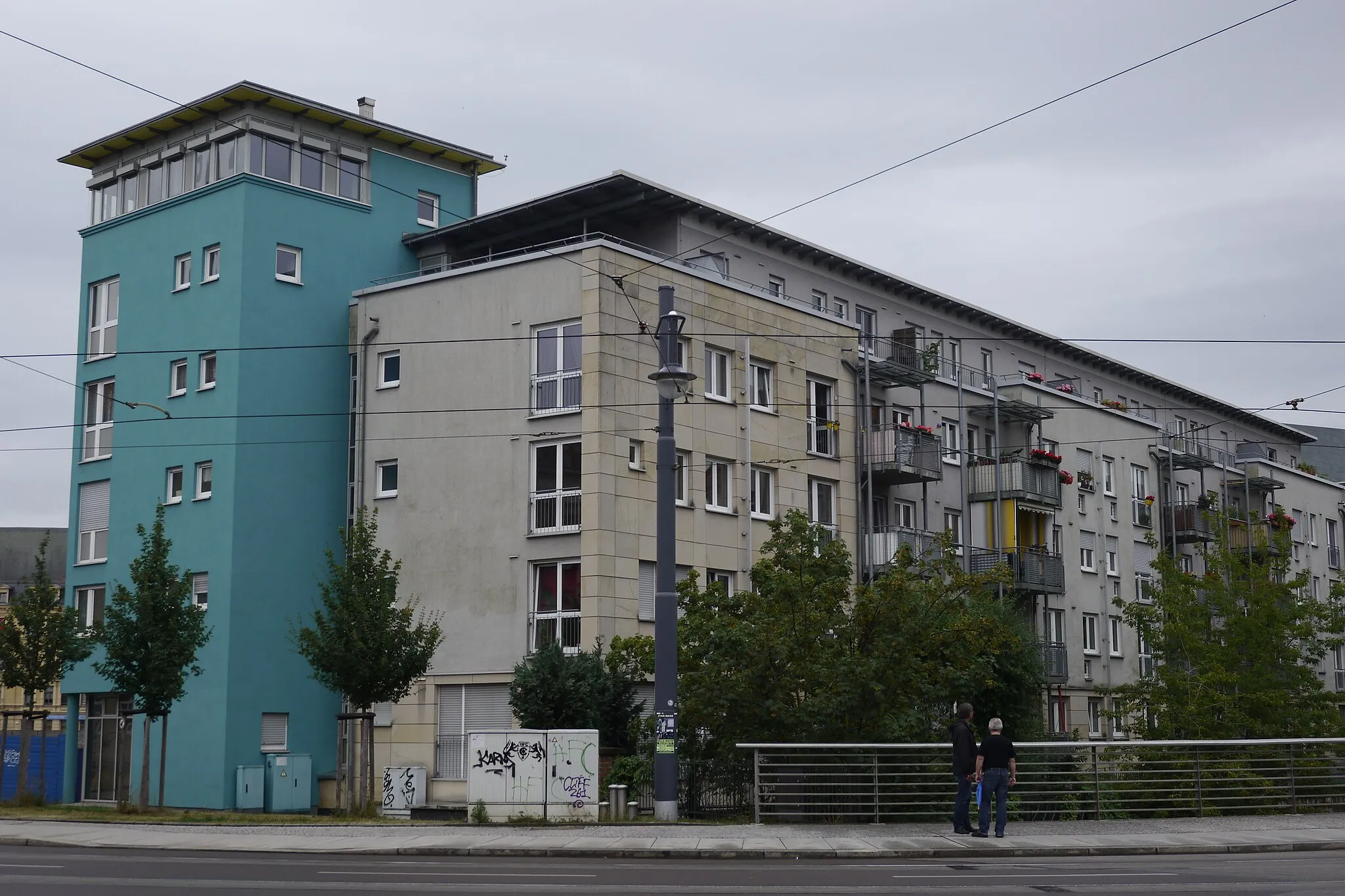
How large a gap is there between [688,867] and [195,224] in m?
31.4

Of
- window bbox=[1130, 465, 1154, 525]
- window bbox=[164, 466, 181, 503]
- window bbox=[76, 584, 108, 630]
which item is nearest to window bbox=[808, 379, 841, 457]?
window bbox=[1130, 465, 1154, 525]

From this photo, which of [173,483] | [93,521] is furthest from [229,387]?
[93,521]

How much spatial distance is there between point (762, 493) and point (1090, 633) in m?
17.1

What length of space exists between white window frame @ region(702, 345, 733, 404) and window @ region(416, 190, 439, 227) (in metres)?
11.5

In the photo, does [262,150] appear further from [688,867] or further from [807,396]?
[688,867]

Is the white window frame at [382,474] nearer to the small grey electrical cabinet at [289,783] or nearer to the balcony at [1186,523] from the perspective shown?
the small grey electrical cabinet at [289,783]

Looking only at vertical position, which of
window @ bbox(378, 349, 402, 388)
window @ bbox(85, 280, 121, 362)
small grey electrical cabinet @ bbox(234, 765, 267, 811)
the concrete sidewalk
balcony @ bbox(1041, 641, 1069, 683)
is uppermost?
window @ bbox(85, 280, 121, 362)

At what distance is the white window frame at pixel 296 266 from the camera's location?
4212cm

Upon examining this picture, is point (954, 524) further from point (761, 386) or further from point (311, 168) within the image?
point (311, 168)

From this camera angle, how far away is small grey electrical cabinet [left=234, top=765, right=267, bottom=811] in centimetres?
3831

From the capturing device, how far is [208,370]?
1665 inches

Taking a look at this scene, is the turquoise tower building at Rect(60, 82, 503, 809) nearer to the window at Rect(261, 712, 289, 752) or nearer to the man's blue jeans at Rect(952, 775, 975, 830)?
the window at Rect(261, 712, 289, 752)

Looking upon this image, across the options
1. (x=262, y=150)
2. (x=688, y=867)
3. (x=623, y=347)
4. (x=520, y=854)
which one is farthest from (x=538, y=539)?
(x=688, y=867)

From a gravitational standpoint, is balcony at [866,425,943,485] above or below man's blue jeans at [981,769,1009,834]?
above
